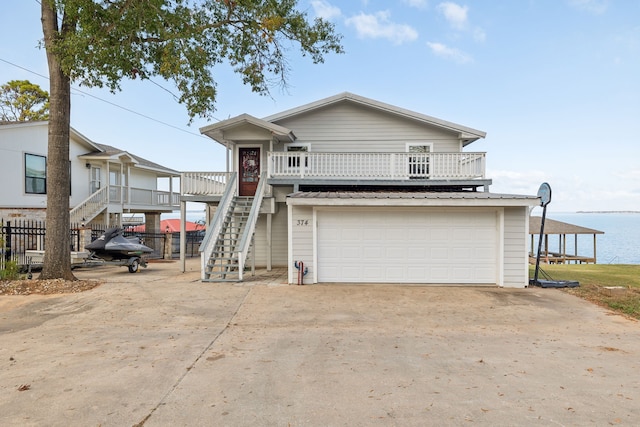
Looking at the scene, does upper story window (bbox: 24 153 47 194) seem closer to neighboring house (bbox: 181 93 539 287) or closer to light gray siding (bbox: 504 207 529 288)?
neighboring house (bbox: 181 93 539 287)

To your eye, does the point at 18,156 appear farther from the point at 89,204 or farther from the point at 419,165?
the point at 419,165

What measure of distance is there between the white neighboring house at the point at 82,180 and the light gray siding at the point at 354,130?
37.2 ft

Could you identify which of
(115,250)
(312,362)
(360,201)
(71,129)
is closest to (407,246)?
(360,201)

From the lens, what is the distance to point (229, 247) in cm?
1215

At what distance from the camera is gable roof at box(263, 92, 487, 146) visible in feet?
46.1

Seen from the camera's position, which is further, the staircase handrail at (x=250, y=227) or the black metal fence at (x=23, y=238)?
the black metal fence at (x=23, y=238)

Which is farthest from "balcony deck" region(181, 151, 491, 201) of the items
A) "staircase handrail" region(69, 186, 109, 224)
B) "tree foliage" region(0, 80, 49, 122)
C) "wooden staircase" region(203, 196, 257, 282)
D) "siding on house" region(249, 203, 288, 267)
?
"tree foliage" region(0, 80, 49, 122)

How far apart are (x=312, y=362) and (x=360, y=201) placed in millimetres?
6084

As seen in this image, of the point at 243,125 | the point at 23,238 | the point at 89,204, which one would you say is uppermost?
the point at 243,125

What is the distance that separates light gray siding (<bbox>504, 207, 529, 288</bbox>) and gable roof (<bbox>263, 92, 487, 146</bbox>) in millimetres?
4810

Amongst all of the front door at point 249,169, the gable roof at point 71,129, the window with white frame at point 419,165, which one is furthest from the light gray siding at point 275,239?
the gable roof at point 71,129

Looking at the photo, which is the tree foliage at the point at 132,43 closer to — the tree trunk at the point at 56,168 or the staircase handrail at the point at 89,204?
the tree trunk at the point at 56,168

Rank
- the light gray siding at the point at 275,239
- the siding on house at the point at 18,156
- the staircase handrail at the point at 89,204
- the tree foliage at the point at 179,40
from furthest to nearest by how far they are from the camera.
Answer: the staircase handrail at the point at 89,204 → the siding on house at the point at 18,156 → the light gray siding at the point at 275,239 → the tree foliage at the point at 179,40

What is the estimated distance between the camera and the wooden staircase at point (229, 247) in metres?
10.5
